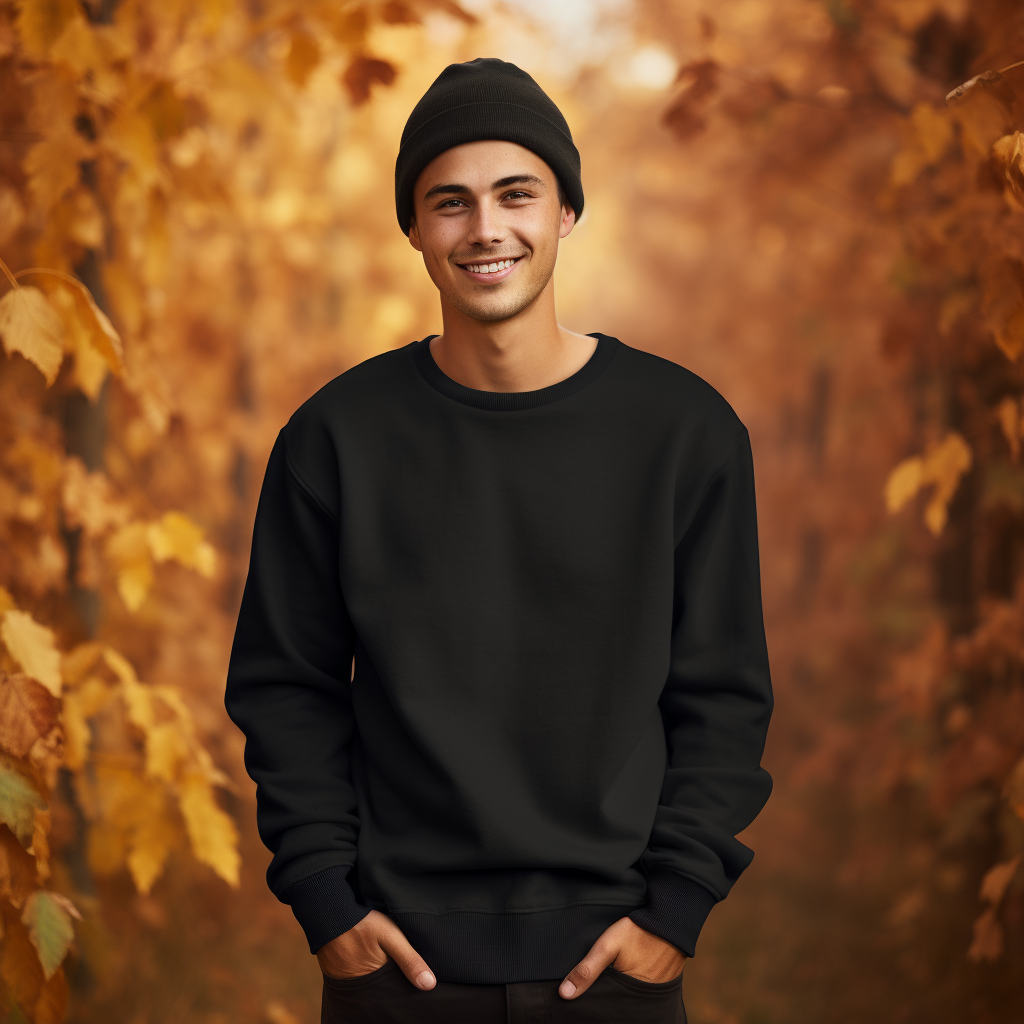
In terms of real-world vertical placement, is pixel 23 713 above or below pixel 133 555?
below

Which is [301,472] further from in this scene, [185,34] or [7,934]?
[185,34]

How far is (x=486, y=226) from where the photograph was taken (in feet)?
7.00

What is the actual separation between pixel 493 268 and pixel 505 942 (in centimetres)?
136

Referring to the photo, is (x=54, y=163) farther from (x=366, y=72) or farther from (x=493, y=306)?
(x=493, y=306)

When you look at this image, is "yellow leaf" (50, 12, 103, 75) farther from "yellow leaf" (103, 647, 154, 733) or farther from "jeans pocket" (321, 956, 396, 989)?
"jeans pocket" (321, 956, 396, 989)

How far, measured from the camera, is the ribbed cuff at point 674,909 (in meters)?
2.12

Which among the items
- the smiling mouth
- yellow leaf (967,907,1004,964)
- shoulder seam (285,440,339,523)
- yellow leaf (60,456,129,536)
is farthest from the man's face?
yellow leaf (967,907,1004,964)

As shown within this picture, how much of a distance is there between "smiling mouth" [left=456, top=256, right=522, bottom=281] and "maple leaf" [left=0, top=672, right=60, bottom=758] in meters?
1.22

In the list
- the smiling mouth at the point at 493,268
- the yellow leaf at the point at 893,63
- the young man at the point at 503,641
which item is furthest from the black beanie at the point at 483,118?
the yellow leaf at the point at 893,63

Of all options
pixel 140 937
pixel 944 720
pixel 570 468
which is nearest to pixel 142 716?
pixel 570 468

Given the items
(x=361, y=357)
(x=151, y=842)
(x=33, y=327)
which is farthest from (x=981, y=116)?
(x=361, y=357)

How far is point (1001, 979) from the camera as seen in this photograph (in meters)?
3.91

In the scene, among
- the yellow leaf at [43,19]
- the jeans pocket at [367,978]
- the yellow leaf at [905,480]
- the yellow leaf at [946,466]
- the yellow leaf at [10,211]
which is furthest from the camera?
the yellow leaf at [10,211]

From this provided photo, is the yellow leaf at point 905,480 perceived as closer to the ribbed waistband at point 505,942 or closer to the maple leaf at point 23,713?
the ribbed waistband at point 505,942
